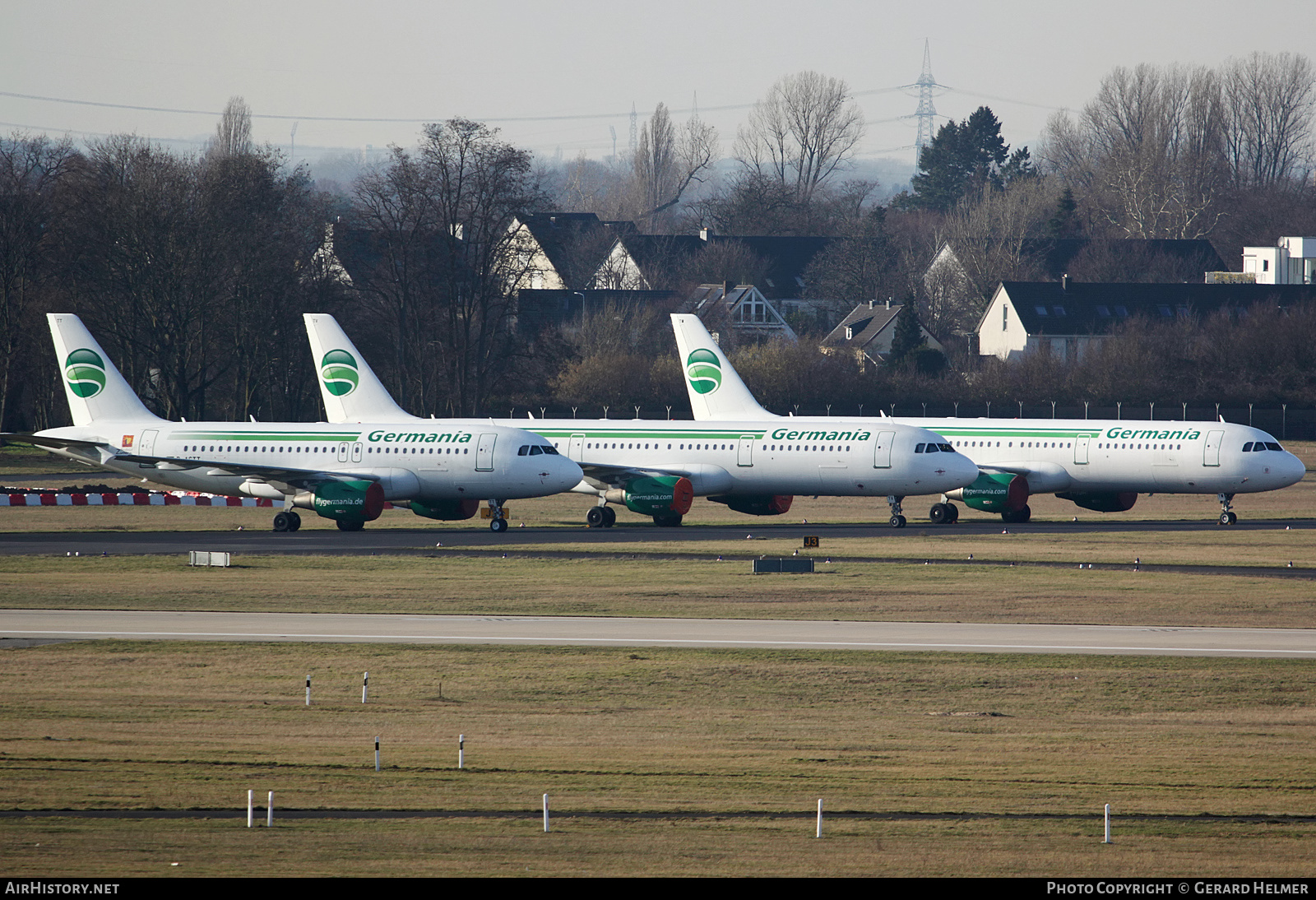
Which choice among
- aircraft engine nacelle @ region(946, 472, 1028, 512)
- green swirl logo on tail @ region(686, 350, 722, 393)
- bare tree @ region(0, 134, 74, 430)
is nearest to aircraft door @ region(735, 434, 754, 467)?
aircraft engine nacelle @ region(946, 472, 1028, 512)

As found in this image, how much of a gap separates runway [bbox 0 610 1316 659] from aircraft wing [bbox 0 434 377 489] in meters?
22.1

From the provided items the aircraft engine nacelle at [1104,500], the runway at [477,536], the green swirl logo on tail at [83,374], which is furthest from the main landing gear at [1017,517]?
the green swirl logo on tail at [83,374]

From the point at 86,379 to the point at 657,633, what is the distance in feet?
128

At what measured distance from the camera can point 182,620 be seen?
3953cm

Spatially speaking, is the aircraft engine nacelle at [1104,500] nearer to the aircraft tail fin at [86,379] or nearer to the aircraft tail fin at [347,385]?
the aircraft tail fin at [347,385]

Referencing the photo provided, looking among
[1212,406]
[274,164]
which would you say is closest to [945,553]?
[1212,406]

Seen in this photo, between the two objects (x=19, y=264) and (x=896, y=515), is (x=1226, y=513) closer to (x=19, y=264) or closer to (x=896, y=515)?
(x=896, y=515)

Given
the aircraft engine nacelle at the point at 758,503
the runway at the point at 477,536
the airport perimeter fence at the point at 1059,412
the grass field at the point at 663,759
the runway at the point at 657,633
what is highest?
the airport perimeter fence at the point at 1059,412

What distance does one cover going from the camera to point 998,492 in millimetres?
67062

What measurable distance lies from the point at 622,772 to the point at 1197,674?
47.0ft

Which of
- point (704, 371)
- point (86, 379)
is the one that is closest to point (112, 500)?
point (86, 379)

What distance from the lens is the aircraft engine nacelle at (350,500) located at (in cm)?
6216

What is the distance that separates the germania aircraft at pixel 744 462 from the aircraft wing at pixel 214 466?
8460 mm

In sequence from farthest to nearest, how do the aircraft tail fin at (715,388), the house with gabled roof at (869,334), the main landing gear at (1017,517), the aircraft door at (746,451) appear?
the house with gabled roof at (869,334) < the aircraft tail fin at (715,388) < the main landing gear at (1017,517) < the aircraft door at (746,451)
